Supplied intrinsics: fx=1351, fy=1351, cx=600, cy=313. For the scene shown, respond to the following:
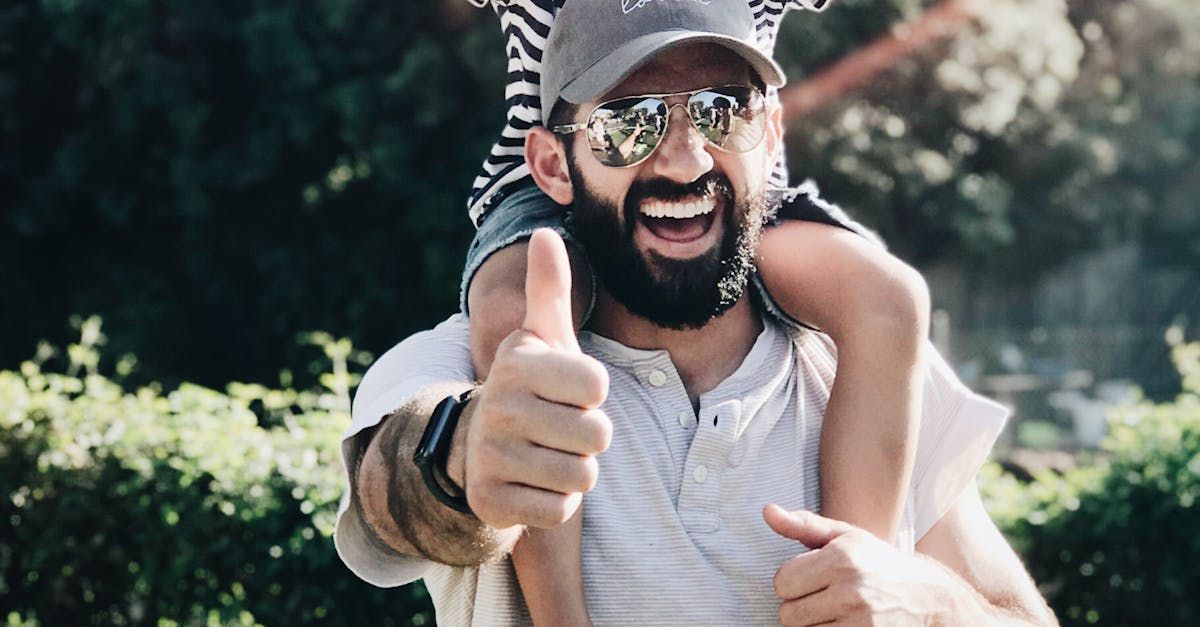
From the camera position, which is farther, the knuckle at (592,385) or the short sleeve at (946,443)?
the short sleeve at (946,443)

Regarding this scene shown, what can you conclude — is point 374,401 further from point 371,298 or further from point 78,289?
point 78,289

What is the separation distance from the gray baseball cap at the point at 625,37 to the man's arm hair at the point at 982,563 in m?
0.77

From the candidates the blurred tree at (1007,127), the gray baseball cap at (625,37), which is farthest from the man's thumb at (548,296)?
the blurred tree at (1007,127)

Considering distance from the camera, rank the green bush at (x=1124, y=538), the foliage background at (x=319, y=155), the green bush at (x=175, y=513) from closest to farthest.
→ 1. the green bush at (x=175, y=513)
2. the green bush at (x=1124, y=538)
3. the foliage background at (x=319, y=155)

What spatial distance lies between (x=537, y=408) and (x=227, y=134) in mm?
13507

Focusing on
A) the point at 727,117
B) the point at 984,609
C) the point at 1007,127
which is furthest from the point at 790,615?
the point at 1007,127

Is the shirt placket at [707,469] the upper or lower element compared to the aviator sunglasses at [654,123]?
lower

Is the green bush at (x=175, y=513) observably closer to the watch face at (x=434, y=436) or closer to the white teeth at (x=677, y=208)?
the white teeth at (x=677, y=208)

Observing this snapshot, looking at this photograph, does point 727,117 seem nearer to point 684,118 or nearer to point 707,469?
point 684,118

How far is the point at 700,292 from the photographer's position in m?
2.05

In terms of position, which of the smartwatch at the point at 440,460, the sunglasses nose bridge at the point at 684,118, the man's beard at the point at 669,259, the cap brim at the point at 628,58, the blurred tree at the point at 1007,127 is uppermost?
the blurred tree at the point at 1007,127

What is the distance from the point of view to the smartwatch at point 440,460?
161cm

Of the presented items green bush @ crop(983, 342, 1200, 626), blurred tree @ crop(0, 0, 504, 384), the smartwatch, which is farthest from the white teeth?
blurred tree @ crop(0, 0, 504, 384)

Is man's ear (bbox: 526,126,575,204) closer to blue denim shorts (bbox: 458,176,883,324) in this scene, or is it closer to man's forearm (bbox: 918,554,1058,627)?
blue denim shorts (bbox: 458,176,883,324)
